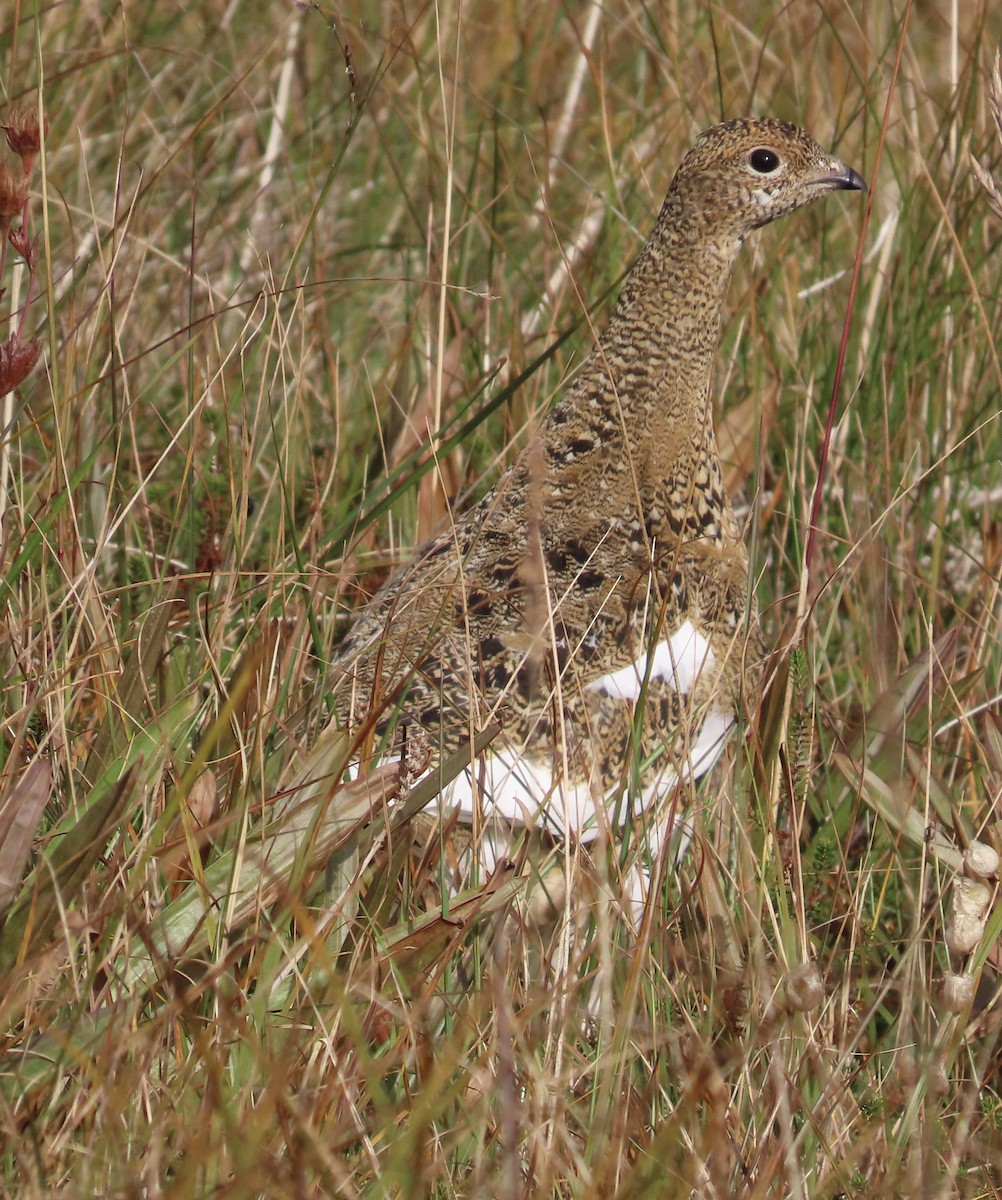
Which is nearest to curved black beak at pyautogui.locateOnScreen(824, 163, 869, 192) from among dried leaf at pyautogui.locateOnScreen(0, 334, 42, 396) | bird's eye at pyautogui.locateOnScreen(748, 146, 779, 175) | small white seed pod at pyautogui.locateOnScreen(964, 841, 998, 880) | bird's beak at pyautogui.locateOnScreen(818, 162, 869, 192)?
bird's beak at pyautogui.locateOnScreen(818, 162, 869, 192)

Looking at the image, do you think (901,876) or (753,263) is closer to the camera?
(901,876)

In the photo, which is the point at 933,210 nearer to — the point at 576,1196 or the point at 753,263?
the point at 753,263

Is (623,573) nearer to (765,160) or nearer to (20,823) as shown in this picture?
(765,160)

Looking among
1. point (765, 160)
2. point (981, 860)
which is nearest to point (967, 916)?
point (981, 860)

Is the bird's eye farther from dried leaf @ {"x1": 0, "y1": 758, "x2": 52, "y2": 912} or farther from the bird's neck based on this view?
dried leaf @ {"x1": 0, "y1": 758, "x2": 52, "y2": 912}

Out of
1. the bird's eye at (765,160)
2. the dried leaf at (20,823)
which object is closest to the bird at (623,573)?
the bird's eye at (765,160)

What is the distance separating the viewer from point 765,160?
274cm

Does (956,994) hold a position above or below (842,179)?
below

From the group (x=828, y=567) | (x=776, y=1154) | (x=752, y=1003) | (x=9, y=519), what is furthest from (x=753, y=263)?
(x=776, y=1154)

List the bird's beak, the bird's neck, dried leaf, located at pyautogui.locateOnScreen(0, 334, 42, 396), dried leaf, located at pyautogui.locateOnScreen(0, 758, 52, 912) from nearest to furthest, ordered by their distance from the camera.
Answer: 1. dried leaf, located at pyautogui.locateOnScreen(0, 758, 52, 912)
2. dried leaf, located at pyautogui.locateOnScreen(0, 334, 42, 396)
3. the bird's neck
4. the bird's beak

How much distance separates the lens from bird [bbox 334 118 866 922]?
2336 millimetres

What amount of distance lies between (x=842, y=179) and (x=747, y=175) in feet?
0.72

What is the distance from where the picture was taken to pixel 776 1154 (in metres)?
1.59

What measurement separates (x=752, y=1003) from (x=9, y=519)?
1.36m
